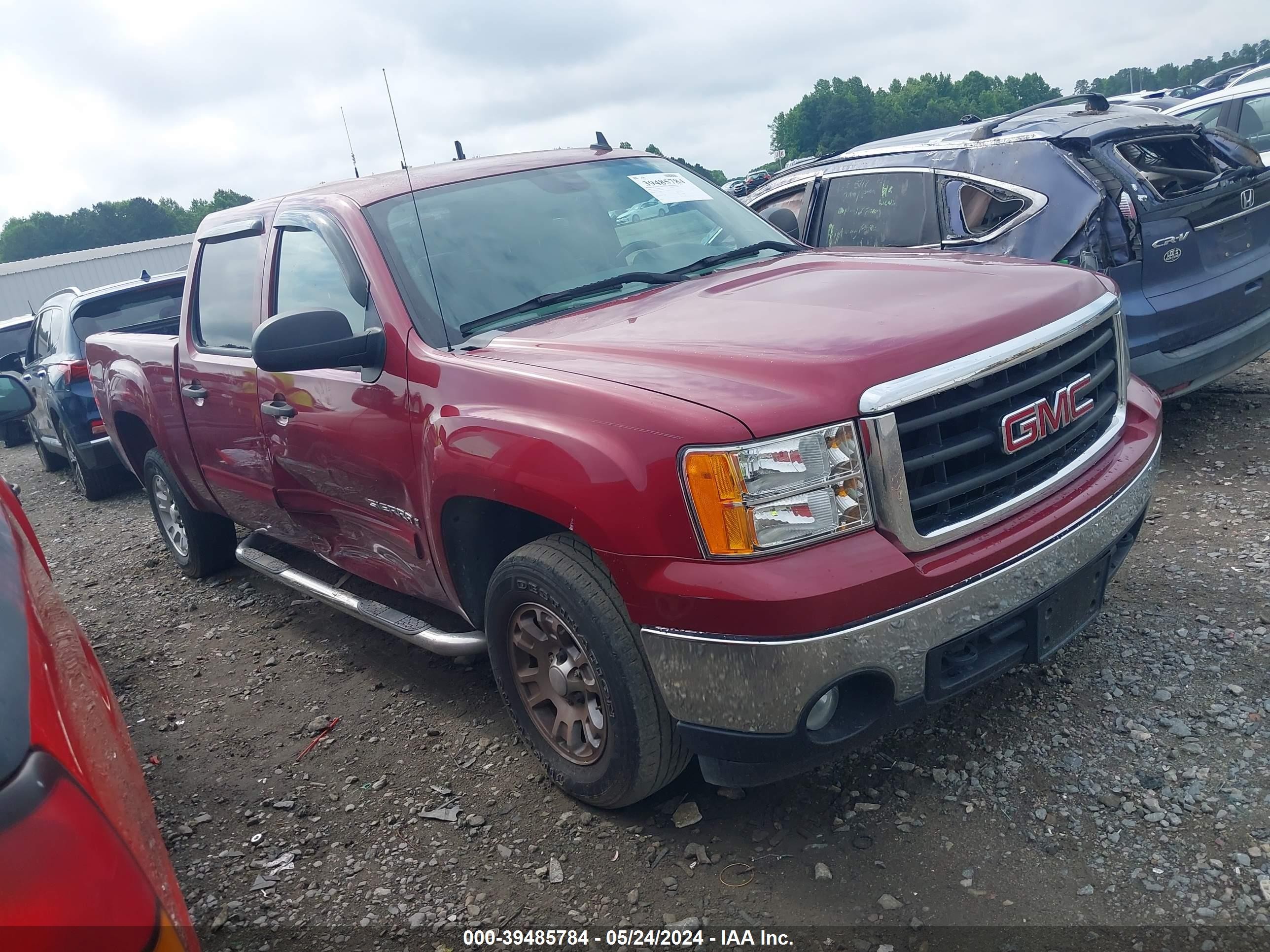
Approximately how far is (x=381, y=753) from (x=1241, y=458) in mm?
4267

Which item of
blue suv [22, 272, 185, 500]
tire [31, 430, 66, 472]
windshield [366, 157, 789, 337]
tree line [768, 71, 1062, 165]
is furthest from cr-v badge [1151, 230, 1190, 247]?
tree line [768, 71, 1062, 165]

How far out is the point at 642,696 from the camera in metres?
2.51

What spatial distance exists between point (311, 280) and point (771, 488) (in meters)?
2.23

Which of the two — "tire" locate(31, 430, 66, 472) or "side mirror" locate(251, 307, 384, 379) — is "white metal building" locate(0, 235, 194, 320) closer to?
"tire" locate(31, 430, 66, 472)

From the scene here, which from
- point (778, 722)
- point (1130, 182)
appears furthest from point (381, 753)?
point (1130, 182)

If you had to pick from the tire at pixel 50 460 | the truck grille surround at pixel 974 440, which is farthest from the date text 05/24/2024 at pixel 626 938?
the tire at pixel 50 460

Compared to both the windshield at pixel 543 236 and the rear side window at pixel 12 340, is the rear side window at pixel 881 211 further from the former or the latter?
the rear side window at pixel 12 340

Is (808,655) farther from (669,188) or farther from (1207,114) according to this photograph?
(1207,114)

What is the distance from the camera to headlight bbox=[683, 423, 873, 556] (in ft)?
7.25

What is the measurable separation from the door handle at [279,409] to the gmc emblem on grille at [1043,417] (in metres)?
2.46

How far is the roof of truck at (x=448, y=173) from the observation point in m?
3.58

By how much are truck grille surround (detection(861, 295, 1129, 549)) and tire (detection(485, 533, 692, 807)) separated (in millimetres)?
721

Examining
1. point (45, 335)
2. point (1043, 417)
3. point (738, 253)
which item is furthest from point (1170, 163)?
point (45, 335)

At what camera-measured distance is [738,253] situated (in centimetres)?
366
